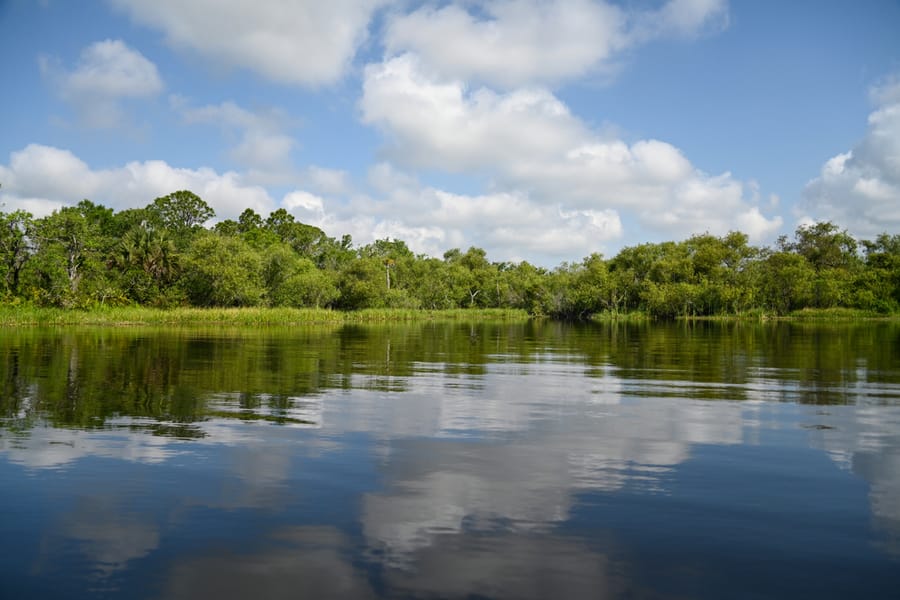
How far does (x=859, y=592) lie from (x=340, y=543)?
5.22 meters

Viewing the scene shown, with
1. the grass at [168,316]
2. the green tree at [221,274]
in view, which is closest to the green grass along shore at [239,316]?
the grass at [168,316]

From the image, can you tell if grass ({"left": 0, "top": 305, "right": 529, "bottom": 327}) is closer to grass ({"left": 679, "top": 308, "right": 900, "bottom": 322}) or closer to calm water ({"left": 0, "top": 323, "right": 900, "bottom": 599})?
calm water ({"left": 0, "top": 323, "right": 900, "bottom": 599})

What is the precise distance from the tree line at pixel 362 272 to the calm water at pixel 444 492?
61660 millimetres

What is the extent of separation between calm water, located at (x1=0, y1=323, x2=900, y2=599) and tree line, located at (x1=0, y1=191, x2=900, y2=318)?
6166 cm

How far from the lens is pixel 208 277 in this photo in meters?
82.1

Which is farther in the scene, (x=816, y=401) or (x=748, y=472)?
(x=816, y=401)

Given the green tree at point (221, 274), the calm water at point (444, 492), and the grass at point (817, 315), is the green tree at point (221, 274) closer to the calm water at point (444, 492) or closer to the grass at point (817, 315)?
the calm water at point (444, 492)

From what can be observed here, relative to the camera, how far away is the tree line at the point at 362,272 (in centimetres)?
7106

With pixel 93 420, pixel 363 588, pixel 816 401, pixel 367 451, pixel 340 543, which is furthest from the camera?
pixel 816 401

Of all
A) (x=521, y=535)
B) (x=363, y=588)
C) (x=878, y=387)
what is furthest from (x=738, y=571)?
(x=878, y=387)

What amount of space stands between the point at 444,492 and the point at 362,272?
297 feet

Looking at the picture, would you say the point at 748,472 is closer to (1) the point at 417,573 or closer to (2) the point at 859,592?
(2) the point at 859,592

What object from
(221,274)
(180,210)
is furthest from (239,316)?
(180,210)

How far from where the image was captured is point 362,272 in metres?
97.9
